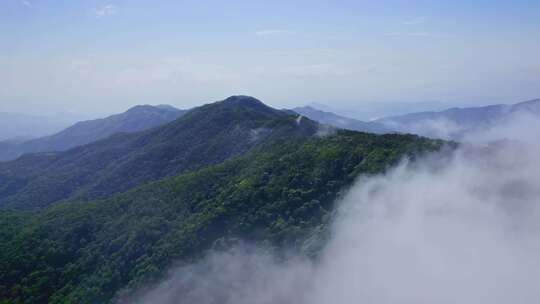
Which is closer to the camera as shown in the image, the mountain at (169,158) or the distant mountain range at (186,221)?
the distant mountain range at (186,221)

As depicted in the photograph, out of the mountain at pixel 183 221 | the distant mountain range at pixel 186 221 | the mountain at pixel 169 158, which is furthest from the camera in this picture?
the mountain at pixel 169 158

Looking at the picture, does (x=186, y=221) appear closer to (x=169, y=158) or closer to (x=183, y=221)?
(x=183, y=221)

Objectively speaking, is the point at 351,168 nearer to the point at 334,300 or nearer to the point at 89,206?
the point at 334,300

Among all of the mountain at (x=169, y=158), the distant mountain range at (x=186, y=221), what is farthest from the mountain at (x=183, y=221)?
the mountain at (x=169, y=158)

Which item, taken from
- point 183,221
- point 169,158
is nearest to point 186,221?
point 183,221

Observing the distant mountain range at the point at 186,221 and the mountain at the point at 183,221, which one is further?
the mountain at the point at 183,221

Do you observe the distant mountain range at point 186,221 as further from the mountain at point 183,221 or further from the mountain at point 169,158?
the mountain at point 169,158

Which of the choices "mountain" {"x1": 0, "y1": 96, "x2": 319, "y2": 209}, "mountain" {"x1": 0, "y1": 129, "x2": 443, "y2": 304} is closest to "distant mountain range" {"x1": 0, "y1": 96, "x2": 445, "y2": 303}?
"mountain" {"x1": 0, "y1": 129, "x2": 443, "y2": 304}

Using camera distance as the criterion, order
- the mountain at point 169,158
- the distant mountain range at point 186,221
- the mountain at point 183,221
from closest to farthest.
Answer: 1. the distant mountain range at point 186,221
2. the mountain at point 183,221
3. the mountain at point 169,158

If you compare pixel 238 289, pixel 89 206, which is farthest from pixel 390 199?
pixel 89 206
